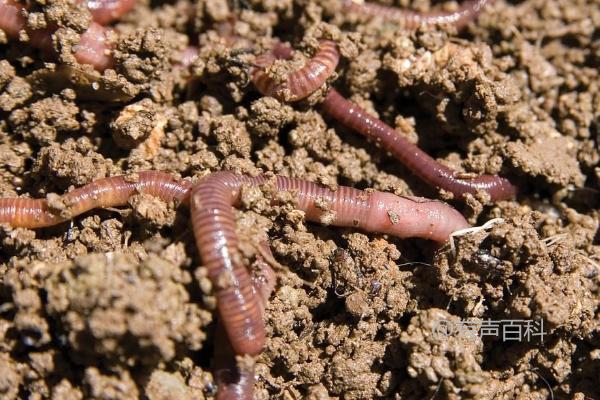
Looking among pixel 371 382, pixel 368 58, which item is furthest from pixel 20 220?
pixel 368 58

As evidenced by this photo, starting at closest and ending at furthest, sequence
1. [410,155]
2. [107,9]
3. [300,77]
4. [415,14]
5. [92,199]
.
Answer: [92,199] → [300,77] → [410,155] → [107,9] → [415,14]

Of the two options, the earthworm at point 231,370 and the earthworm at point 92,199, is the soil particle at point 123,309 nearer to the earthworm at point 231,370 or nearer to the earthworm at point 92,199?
the earthworm at point 231,370

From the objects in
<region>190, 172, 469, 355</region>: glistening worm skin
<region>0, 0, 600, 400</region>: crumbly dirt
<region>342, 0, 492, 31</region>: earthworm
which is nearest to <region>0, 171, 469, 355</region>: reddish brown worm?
<region>190, 172, 469, 355</region>: glistening worm skin

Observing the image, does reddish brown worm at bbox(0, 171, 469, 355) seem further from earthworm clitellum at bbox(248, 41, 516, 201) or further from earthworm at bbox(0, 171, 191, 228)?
earthworm clitellum at bbox(248, 41, 516, 201)

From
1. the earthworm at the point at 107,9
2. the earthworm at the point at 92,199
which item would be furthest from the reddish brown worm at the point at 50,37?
the earthworm at the point at 92,199

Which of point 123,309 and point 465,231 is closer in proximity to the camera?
point 123,309

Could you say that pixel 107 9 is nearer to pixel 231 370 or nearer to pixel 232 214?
pixel 232 214

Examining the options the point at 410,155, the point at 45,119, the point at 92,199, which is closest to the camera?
the point at 92,199

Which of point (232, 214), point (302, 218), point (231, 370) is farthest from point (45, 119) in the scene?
point (231, 370)
